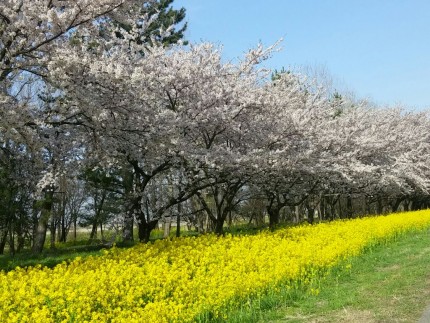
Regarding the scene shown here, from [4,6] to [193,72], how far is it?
6.61m

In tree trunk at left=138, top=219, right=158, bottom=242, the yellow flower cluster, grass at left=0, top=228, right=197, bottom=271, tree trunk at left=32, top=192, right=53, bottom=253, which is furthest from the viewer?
tree trunk at left=32, top=192, right=53, bottom=253

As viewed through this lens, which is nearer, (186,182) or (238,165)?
(238,165)

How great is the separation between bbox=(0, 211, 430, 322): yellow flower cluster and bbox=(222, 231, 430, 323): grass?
36cm

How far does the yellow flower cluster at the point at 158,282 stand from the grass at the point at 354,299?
14.1 inches

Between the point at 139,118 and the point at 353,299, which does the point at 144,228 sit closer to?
the point at 139,118

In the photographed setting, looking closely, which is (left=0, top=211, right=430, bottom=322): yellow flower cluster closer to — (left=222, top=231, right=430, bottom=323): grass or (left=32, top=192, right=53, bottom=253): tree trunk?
(left=222, top=231, right=430, bottom=323): grass

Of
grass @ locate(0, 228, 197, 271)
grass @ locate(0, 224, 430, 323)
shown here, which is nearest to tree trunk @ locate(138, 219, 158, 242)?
grass @ locate(0, 228, 197, 271)

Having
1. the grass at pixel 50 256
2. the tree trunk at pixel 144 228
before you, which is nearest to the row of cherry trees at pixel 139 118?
the tree trunk at pixel 144 228

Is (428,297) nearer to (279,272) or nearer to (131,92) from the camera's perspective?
(279,272)

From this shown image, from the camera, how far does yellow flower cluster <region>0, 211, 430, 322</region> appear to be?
7039 mm

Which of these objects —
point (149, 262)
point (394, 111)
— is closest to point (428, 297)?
point (149, 262)

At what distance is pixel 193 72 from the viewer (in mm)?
14664

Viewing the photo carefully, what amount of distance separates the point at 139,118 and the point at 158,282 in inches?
171

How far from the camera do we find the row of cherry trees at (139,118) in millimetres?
9703
